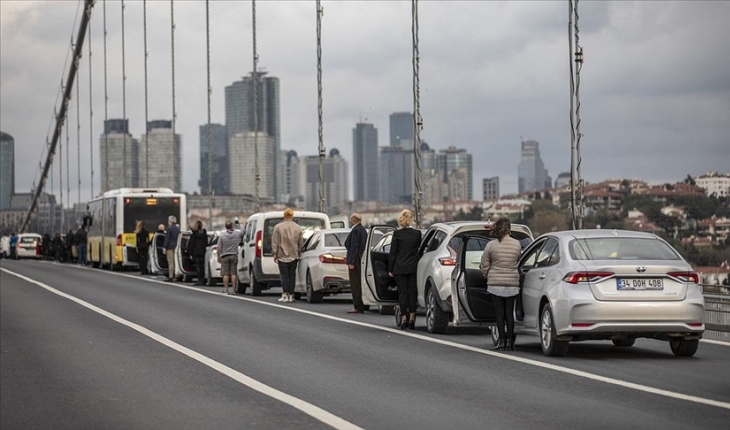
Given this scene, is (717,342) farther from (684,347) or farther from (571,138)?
(571,138)

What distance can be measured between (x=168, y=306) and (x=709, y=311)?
11401 mm

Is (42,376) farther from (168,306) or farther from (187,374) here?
(168,306)

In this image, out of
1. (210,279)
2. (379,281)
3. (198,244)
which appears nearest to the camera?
(379,281)

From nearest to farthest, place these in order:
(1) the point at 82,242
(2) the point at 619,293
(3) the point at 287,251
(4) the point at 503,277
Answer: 1. (2) the point at 619,293
2. (4) the point at 503,277
3. (3) the point at 287,251
4. (1) the point at 82,242

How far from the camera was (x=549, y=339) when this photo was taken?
17375 mm

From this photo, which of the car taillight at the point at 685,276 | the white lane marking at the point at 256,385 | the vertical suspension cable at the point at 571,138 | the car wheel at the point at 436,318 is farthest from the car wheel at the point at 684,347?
the vertical suspension cable at the point at 571,138

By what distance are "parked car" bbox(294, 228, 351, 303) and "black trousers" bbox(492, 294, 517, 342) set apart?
476 inches

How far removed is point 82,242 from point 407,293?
5365 cm

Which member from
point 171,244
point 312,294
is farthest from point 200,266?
point 312,294

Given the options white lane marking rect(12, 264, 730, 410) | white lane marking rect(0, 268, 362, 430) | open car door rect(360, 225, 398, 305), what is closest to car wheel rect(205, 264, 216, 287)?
white lane marking rect(12, 264, 730, 410)

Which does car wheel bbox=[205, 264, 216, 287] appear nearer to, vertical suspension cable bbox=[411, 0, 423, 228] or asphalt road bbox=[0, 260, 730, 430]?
vertical suspension cable bbox=[411, 0, 423, 228]

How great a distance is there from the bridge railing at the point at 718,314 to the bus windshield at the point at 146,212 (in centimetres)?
3842

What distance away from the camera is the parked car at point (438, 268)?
69.7 ft

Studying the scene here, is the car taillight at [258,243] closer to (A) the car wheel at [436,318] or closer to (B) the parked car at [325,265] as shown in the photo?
(B) the parked car at [325,265]
